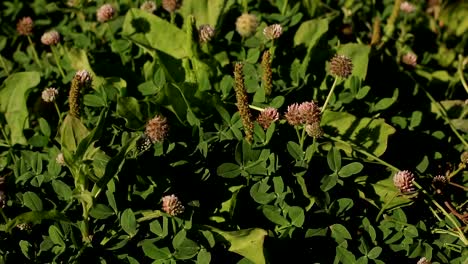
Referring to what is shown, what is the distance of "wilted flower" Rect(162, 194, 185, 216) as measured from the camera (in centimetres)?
181

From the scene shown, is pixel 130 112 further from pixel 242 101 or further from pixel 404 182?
pixel 404 182

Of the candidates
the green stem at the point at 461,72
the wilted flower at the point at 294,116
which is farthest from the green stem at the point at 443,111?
the wilted flower at the point at 294,116

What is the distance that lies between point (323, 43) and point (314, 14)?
0.24 m

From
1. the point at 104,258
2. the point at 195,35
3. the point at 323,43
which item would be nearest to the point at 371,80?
the point at 323,43

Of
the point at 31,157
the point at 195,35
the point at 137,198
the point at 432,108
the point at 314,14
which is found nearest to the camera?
the point at 137,198

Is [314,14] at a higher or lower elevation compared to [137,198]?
higher

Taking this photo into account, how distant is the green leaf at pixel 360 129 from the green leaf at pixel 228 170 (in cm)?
40

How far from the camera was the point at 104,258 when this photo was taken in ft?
6.00

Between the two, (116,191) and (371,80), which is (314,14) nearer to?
(371,80)

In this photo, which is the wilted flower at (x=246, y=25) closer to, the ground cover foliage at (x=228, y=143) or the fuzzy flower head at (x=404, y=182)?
the ground cover foliage at (x=228, y=143)

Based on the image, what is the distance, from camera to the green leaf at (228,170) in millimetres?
1876

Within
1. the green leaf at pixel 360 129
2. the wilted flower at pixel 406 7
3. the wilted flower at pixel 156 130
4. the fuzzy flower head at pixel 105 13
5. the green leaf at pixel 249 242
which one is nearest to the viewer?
the green leaf at pixel 249 242

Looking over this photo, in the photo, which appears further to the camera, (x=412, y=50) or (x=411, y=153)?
(x=412, y=50)

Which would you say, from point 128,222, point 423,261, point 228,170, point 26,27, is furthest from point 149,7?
point 423,261
